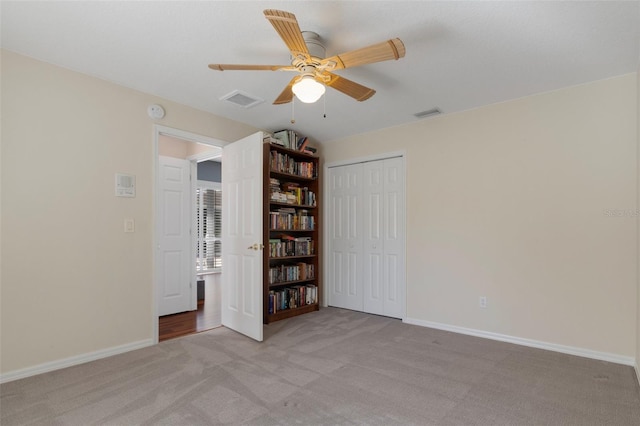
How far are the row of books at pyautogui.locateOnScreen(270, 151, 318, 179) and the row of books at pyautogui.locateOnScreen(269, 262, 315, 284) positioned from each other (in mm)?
1264

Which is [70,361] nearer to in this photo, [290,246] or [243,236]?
[243,236]

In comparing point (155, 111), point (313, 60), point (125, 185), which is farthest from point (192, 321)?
point (313, 60)

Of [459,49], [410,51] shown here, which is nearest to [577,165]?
[459,49]

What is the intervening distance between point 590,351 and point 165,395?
139 inches

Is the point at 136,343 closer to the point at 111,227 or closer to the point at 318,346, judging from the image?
the point at 111,227

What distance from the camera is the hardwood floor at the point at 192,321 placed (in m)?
3.62

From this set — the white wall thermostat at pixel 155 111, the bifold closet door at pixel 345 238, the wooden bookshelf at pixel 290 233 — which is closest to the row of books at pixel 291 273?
the wooden bookshelf at pixel 290 233

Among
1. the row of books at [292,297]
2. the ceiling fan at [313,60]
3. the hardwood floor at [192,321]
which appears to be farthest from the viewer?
the row of books at [292,297]

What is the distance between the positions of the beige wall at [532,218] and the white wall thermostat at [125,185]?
10.1 ft

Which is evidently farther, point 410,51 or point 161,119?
point 161,119

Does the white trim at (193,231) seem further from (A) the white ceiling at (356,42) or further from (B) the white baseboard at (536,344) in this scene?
(B) the white baseboard at (536,344)

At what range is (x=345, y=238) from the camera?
4715mm

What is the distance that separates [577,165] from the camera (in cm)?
298

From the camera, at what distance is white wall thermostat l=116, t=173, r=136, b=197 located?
9.91ft
